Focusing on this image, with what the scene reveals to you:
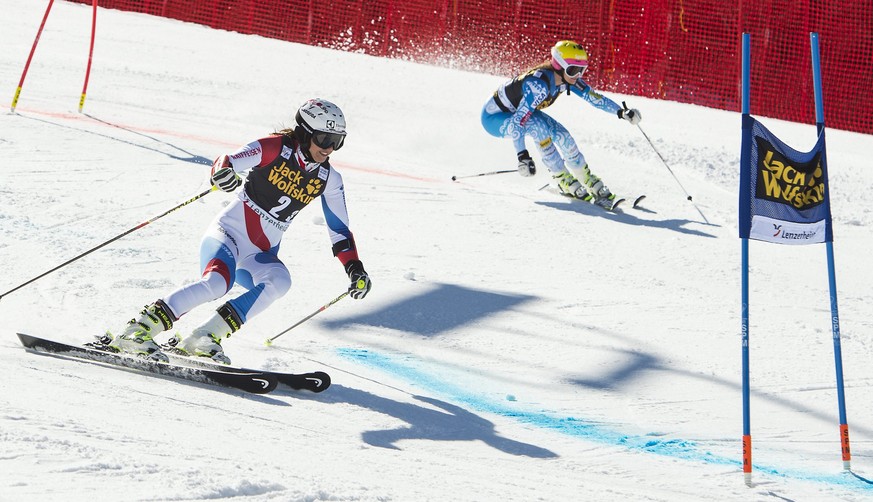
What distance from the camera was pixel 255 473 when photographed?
374 centimetres

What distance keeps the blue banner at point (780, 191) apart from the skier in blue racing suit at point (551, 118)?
15.8 feet

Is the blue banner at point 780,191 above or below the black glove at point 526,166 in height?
below

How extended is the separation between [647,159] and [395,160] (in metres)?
2.82

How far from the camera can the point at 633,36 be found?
1543 centimetres

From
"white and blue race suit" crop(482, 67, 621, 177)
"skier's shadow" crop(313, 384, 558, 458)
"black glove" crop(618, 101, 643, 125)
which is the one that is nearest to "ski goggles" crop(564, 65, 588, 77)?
"white and blue race suit" crop(482, 67, 621, 177)

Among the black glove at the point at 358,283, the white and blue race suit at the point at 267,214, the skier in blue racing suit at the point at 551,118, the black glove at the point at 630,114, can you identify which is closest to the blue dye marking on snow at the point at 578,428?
the black glove at the point at 358,283

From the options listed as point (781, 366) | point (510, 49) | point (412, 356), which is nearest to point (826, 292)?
point (781, 366)

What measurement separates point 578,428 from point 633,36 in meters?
10.9

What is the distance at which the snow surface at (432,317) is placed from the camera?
165 inches

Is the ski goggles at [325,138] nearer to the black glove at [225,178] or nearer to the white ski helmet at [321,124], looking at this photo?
the white ski helmet at [321,124]

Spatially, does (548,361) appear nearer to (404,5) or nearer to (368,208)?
(368,208)

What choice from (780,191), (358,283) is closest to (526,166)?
(358,283)

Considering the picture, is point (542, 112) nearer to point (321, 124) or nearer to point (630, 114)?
point (630, 114)

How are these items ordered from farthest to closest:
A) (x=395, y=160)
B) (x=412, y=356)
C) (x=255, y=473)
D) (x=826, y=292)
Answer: (x=395, y=160) < (x=826, y=292) < (x=412, y=356) < (x=255, y=473)
